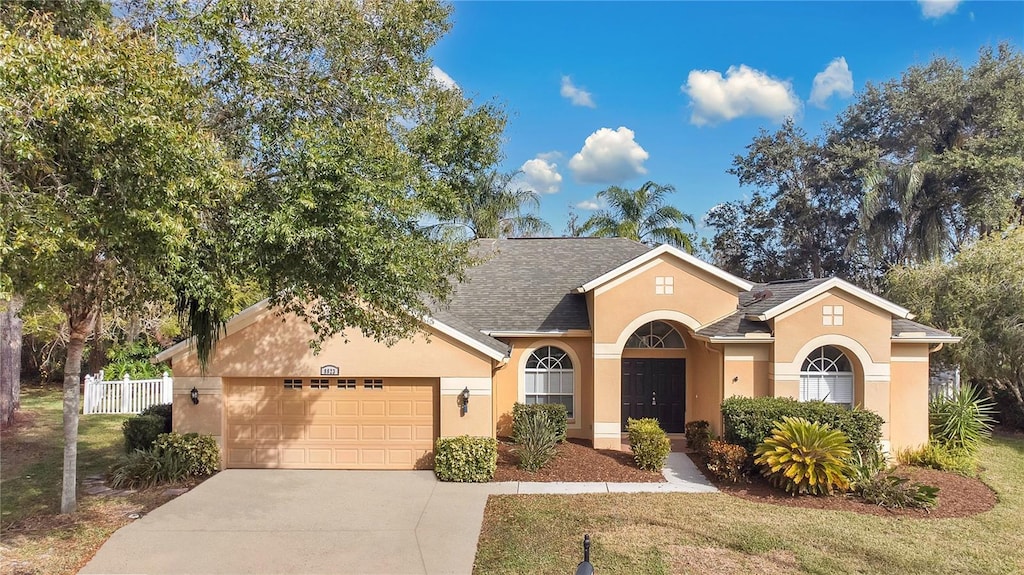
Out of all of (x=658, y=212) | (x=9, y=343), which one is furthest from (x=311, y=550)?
(x=658, y=212)

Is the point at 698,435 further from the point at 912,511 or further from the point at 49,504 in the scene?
the point at 49,504

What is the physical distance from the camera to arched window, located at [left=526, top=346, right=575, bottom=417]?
14.8m

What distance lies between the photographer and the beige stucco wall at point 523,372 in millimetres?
14625

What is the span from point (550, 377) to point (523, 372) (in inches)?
30.2

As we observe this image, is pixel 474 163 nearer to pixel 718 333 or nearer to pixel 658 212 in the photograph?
pixel 718 333

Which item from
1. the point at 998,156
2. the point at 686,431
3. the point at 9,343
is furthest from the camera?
the point at 998,156

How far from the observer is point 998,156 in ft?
78.0

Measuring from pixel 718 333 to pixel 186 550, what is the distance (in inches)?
428

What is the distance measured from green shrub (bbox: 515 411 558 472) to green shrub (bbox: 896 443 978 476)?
26.1 ft

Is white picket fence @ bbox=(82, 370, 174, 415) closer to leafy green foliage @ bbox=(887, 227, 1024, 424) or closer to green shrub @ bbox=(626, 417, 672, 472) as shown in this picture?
green shrub @ bbox=(626, 417, 672, 472)

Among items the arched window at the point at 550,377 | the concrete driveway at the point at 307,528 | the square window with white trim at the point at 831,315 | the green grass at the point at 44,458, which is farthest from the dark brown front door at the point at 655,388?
the green grass at the point at 44,458

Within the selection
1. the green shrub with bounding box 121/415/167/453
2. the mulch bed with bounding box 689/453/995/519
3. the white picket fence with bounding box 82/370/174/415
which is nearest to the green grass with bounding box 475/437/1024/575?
the mulch bed with bounding box 689/453/995/519

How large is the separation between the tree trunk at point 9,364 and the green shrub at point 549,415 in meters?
14.3

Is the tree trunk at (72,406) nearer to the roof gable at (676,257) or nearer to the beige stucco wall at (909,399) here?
the roof gable at (676,257)
